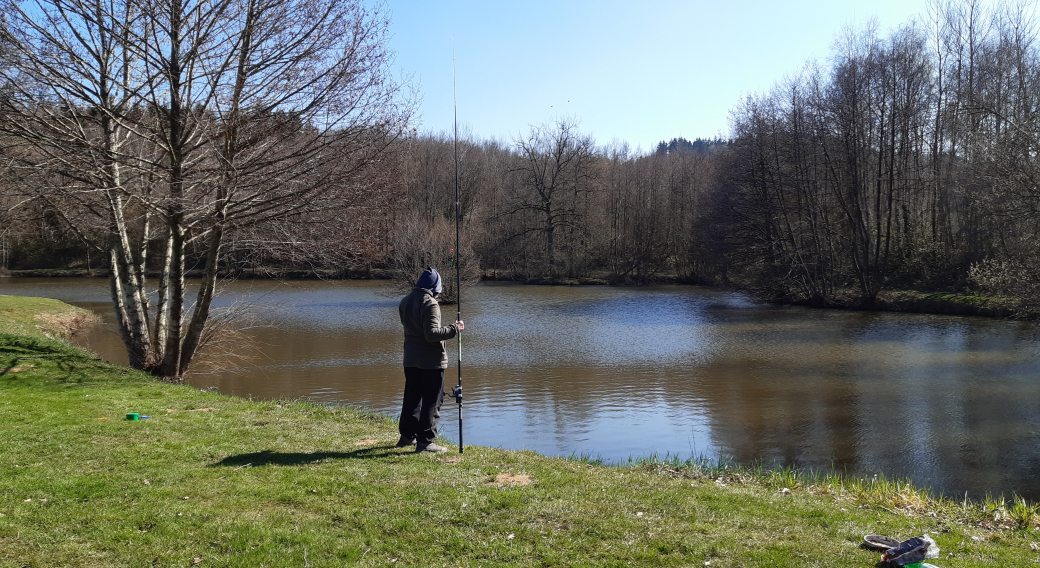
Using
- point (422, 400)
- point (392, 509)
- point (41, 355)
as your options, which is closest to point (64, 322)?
point (41, 355)

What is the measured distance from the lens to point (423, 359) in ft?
23.0

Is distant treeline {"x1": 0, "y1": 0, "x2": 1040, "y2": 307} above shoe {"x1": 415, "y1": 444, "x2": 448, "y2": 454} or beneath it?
above

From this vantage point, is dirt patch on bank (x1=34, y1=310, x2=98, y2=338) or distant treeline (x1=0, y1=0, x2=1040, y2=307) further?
distant treeline (x1=0, y1=0, x2=1040, y2=307)

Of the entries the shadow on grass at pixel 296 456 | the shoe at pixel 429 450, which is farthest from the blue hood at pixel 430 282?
the shadow on grass at pixel 296 456

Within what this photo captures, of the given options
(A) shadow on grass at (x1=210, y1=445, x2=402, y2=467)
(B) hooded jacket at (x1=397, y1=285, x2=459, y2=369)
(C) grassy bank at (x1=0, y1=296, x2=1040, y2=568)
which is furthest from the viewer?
(B) hooded jacket at (x1=397, y1=285, x2=459, y2=369)

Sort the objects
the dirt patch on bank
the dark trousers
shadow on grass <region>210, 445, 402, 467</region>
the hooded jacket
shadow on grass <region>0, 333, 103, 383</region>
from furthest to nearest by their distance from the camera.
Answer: the dirt patch on bank, shadow on grass <region>0, 333, 103, 383</region>, the dark trousers, the hooded jacket, shadow on grass <region>210, 445, 402, 467</region>

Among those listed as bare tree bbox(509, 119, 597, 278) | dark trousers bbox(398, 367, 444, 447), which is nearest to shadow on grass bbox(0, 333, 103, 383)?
dark trousers bbox(398, 367, 444, 447)

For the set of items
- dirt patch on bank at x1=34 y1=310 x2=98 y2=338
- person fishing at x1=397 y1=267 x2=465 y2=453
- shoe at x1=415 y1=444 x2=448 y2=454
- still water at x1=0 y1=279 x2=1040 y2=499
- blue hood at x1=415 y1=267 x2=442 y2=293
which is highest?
blue hood at x1=415 y1=267 x2=442 y2=293

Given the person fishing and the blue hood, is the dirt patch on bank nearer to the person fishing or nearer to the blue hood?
the person fishing

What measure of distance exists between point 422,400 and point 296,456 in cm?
133

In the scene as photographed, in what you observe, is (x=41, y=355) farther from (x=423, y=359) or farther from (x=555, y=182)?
(x=555, y=182)

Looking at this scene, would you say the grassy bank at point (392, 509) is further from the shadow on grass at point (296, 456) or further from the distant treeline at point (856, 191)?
the distant treeline at point (856, 191)

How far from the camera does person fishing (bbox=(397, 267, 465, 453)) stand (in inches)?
271

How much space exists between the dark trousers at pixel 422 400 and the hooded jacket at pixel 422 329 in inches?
5.0
